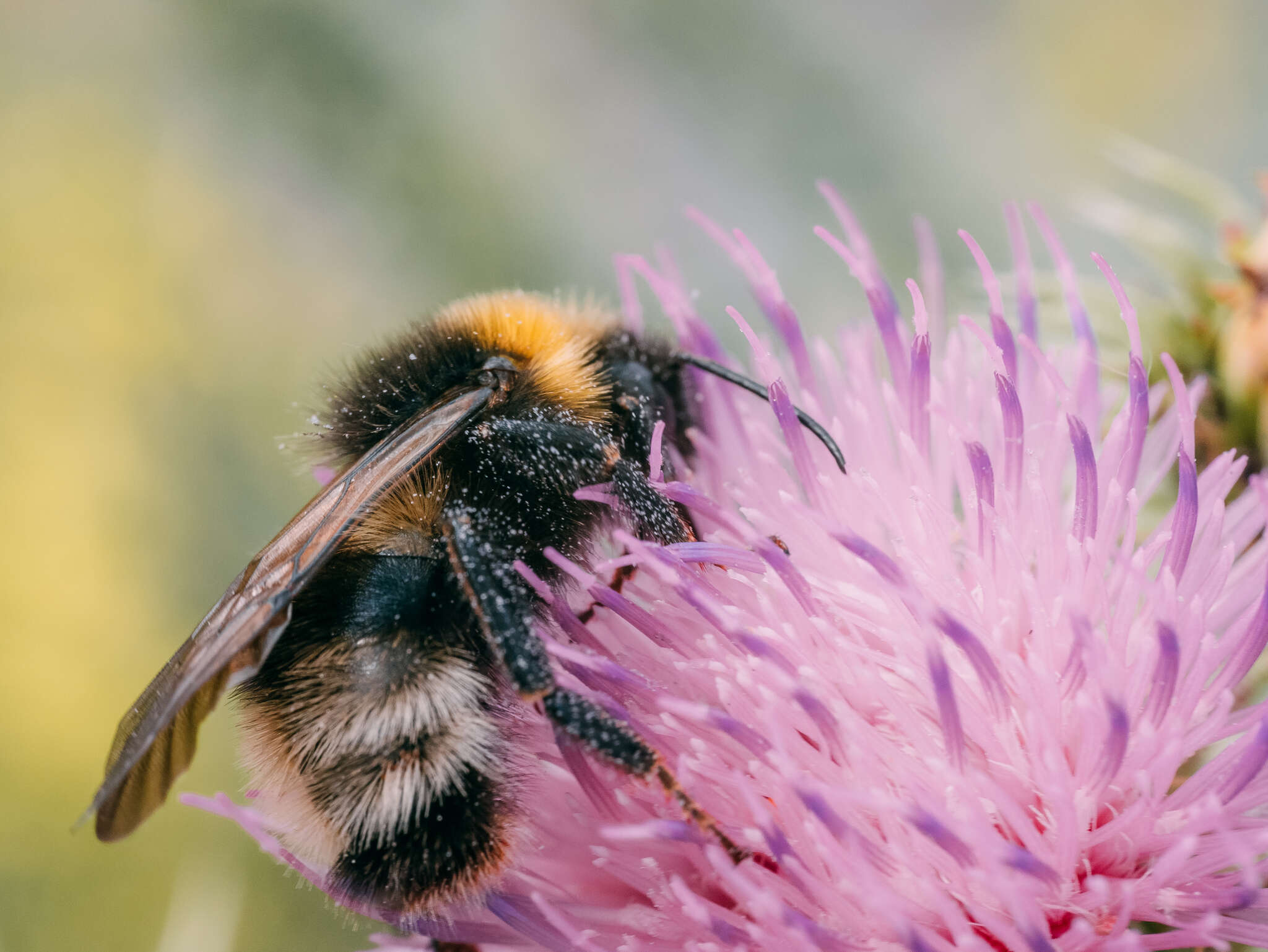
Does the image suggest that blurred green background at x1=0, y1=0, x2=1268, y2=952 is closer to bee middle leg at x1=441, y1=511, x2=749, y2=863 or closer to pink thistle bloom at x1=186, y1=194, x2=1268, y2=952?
pink thistle bloom at x1=186, y1=194, x2=1268, y2=952

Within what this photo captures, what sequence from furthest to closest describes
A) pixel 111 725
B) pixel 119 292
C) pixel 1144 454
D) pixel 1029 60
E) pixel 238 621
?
pixel 1029 60, pixel 119 292, pixel 111 725, pixel 1144 454, pixel 238 621

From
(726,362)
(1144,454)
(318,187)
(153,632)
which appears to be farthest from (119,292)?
(1144,454)

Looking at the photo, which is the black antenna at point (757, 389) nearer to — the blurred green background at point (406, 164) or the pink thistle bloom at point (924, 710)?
the pink thistle bloom at point (924, 710)

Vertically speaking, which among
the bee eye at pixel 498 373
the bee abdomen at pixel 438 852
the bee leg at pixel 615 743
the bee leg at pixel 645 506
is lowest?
the bee abdomen at pixel 438 852

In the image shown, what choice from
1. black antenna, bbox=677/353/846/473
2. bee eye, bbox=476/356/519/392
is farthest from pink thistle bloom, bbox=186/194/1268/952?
bee eye, bbox=476/356/519/392

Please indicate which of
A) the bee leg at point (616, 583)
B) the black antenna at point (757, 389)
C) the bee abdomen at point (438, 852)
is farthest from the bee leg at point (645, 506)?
the bee abdomen at point (438, 852)

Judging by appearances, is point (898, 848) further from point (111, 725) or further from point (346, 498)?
point (111, 725)
